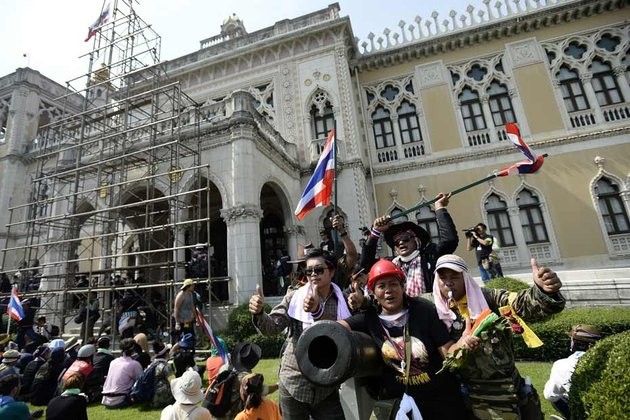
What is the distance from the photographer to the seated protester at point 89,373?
5551mm

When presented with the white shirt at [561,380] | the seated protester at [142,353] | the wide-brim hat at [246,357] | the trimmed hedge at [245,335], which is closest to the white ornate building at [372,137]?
the trimmed hedge at [245,335]

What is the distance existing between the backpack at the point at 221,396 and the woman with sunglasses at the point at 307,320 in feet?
4.58

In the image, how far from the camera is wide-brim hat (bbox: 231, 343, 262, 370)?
4.32 m

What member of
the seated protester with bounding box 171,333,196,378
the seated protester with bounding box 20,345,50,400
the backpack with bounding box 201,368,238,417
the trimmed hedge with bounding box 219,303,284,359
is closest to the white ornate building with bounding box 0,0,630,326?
the trimmed hedge with bounding box 219,303,284,359

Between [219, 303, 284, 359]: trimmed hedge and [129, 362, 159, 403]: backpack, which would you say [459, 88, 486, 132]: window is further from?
[129, 362, 159, 403]: backpack

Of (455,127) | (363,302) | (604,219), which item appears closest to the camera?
(363,302)

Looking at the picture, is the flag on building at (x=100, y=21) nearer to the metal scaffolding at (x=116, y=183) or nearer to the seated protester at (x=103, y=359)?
the metal scaffolding at (x=116, y=183)

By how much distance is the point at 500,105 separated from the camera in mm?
15250

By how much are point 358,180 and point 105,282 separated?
1026 cm

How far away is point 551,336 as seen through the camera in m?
6.04

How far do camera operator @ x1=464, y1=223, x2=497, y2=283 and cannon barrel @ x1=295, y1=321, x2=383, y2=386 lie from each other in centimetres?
742

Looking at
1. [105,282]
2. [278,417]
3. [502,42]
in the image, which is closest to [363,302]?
[278,417]

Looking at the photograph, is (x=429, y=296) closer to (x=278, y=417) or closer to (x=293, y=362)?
(x=293, y=362)

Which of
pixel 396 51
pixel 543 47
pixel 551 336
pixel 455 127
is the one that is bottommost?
pixel 551 336
